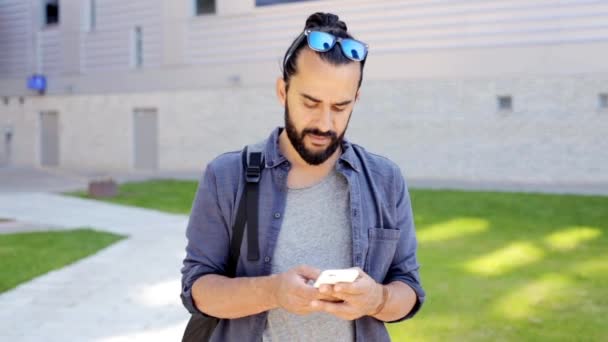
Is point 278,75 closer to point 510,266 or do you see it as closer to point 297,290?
point 510,266

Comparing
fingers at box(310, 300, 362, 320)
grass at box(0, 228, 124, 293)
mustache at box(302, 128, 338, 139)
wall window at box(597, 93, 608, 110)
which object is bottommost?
grass at box(0, 228, 124, 293)

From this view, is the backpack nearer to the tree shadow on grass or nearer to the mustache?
the mustache

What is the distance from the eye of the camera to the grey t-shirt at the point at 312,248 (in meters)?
2.38

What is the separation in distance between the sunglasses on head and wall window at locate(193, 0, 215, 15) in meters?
21.2

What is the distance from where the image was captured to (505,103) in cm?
1752

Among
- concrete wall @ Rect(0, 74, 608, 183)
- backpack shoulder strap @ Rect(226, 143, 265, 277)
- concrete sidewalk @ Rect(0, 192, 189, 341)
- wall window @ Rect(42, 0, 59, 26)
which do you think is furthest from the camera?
wall window @ Rect(42, 0, 59, 26)

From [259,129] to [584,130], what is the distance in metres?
8.74

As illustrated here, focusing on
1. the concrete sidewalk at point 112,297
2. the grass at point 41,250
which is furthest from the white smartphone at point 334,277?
the grass at point 41,250

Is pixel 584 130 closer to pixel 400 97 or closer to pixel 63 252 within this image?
pixel 400 97

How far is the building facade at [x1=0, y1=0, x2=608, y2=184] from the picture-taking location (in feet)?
55.0

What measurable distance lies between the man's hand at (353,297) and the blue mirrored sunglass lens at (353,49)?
0.65 meters

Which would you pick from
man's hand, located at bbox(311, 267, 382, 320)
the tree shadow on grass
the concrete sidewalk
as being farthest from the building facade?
man's hand, located at bbox(311, 267, 382, 320)

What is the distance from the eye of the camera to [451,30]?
18172mm

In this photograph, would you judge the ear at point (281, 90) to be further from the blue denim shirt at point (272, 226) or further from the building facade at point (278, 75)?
the building facade at point (278, 75)
